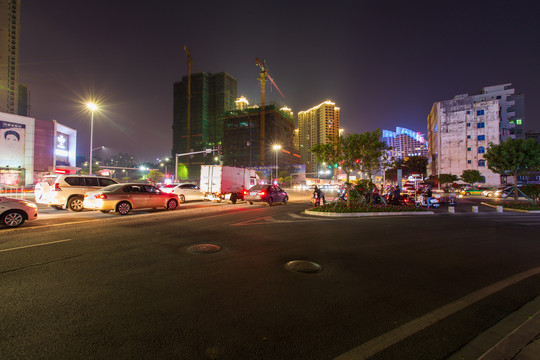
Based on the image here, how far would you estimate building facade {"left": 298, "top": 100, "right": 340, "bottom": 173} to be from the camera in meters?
164

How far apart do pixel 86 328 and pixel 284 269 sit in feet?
10.4

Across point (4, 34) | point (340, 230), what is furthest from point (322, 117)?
point (340, 230)

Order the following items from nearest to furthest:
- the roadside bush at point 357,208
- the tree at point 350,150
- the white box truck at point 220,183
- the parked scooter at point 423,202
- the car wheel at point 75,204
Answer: the car wheel at point 75,204
the roadside bush at point 357,208
the tree at point 350,150
the parked scooter at point 423,202
the white box truck at point 220,183

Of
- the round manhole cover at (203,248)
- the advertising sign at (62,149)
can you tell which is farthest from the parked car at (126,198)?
the advertising sign at (62,149)

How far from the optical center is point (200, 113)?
134 meters

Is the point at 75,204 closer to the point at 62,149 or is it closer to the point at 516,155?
the point at 516,155

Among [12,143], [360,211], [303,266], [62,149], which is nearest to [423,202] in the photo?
[360,211]

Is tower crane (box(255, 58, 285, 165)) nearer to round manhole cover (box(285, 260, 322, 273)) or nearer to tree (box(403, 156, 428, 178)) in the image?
tree (box(403, 156, 428, 178))

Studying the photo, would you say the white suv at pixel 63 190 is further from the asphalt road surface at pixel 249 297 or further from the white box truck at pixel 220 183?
the white box truck at pixel 220 183

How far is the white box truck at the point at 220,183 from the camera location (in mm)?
19969

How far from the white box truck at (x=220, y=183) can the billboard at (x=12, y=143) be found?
43838mm

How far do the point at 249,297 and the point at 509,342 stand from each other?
310cm

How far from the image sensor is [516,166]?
1878cm

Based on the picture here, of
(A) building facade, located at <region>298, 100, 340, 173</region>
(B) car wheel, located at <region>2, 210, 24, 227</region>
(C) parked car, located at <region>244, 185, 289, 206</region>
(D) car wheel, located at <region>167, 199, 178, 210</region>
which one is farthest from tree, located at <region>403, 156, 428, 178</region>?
(A) building facade, located at <region>298, 100, 340, 173</region>
